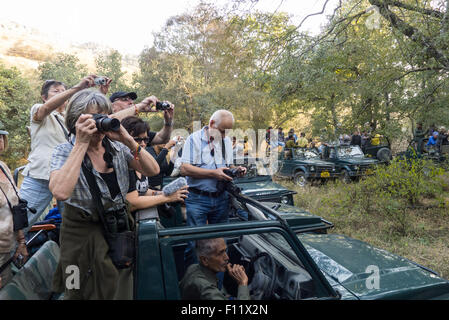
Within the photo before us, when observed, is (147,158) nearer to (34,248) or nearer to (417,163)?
(34,248)

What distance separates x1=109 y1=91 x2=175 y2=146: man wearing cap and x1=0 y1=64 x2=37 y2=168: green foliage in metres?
14.7

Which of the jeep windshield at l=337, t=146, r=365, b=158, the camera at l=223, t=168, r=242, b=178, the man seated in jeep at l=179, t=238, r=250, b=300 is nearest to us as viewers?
the man seated in jeep at l=179, t=238, r=250, b=300

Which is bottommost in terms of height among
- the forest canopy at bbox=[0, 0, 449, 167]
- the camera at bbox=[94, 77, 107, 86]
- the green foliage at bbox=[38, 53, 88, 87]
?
the camera at bbox=[94, 77, 107, 86]

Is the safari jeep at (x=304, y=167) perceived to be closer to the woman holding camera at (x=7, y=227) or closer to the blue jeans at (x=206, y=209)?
the blue jeans at (x=206, y=209)

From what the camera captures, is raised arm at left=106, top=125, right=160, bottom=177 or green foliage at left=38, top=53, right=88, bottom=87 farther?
green foliage at left=38, top=53, right=88, bottom=87

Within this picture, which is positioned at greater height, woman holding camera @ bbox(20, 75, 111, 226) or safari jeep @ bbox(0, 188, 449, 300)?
woman holding camera @ bbox(20, 75, 111, 226)

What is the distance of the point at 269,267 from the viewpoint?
6.53 feet

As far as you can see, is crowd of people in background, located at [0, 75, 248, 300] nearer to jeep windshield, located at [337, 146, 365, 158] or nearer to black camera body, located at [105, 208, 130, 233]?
black camera body, located at [105, 208, 130, 233]

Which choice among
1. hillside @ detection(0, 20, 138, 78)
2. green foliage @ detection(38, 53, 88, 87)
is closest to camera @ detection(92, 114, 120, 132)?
green foliage @ detection(38, 53, 88, 87)

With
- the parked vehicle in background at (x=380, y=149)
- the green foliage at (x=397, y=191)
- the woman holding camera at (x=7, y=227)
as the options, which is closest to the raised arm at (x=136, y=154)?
the woman holding camera at (x=7, y=227)

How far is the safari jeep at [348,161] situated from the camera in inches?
349

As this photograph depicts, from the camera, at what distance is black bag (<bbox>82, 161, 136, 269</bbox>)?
150cm

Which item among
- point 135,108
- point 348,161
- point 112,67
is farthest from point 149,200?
point 112,67

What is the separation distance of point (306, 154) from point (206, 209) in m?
7.74
